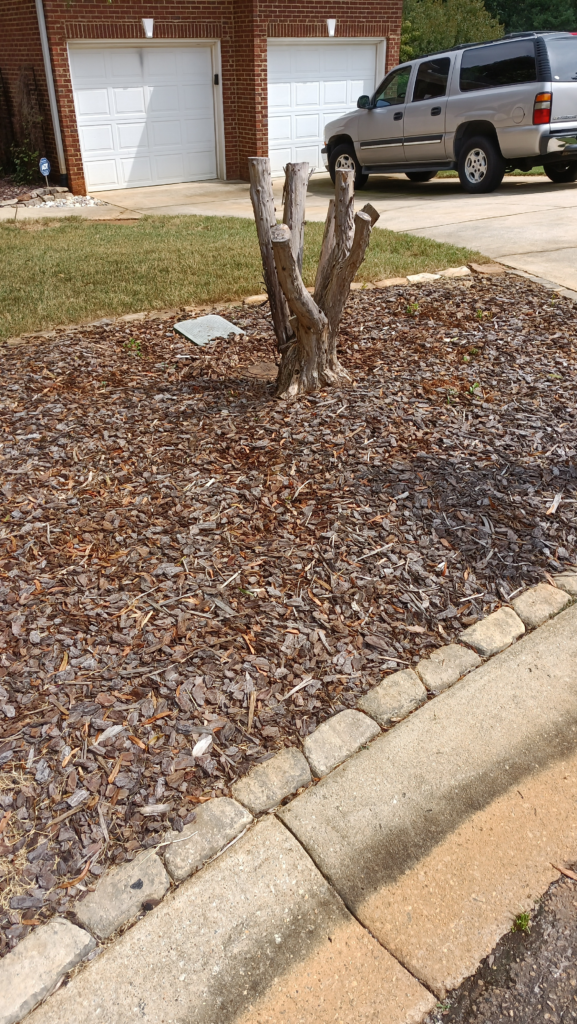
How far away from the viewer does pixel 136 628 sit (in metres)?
3.01

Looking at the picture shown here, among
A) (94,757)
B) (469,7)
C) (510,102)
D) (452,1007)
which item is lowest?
(452,1007)

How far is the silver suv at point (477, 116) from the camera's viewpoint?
10672 millimetres

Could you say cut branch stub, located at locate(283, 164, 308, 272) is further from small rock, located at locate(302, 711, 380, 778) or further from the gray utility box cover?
small rock, located at locate(302, 711, 380, 778)

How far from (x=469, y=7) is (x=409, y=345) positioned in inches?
878

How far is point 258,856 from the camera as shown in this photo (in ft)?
7.40

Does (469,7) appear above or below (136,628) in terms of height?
above

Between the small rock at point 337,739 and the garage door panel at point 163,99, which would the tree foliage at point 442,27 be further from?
the small rock at point 337,739

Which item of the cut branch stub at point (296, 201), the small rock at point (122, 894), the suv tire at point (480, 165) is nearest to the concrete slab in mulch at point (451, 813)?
the small rock at point (122, 894)

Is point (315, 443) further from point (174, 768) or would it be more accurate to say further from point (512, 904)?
point (512, 904)

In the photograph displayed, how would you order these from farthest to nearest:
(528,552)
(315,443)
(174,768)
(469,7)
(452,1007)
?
(469,7), (315,443), (528,552), (174,768), (452,1007)

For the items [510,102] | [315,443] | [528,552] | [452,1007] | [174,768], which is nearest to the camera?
[452,1007]

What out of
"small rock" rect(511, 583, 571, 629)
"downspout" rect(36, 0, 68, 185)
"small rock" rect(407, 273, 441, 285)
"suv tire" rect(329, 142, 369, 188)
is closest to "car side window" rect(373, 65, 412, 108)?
"suv tire" rect(329, 142, 369, 188)

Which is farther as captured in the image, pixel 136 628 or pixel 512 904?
pixel 136 628

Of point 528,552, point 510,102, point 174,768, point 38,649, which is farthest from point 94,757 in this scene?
point 510,102
